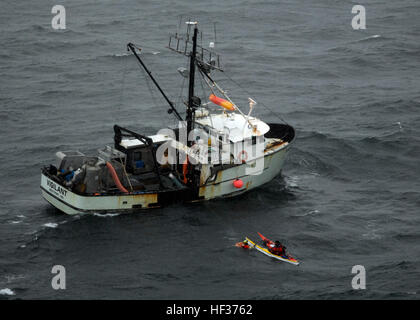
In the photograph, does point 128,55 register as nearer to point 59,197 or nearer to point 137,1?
point 137,1

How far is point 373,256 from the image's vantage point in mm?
37938

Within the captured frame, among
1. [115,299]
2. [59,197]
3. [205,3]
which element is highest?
[205,3]

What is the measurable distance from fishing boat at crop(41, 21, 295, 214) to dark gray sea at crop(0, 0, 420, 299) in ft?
3.64

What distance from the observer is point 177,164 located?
45594mm

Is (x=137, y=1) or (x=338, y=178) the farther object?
(x=137, y=1)

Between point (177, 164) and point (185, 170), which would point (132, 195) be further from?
point (177, 164)

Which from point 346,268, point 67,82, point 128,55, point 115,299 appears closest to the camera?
point 115,299

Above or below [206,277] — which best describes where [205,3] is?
above

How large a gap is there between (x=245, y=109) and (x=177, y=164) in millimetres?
19179

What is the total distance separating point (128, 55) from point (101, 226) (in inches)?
1606

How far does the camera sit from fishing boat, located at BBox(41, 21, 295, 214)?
41.5 metres

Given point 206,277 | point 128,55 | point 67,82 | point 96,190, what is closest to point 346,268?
point 206,277

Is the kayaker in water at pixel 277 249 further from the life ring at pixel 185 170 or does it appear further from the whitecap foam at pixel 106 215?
the whitecap foam at pixel 106 215

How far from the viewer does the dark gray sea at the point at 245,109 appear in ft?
118
